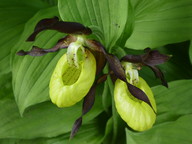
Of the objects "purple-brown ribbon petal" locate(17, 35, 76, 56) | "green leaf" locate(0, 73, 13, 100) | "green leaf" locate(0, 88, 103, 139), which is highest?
"purple-brown ribbon petal" locate(17, 35, 76, 56)

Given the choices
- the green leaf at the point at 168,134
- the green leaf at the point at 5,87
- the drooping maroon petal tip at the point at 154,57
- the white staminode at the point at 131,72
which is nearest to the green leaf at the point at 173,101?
the green leaf at the point at 168,134

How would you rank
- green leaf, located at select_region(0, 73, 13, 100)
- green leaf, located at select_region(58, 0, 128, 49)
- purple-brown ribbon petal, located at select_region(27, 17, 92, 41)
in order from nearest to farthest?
purple-brown ribbon petal, located at select_region(27, 17, 92, 41)
green leaf, located at select_region(58, 0, 128, 49)
green leaf, located at select_region(0, 73, 13, 100)

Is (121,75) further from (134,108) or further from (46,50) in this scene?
(46,50)

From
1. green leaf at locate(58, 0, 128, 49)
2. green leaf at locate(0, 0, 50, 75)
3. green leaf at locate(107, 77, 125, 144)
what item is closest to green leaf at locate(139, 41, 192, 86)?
green leaf at locate(107, 77, 125, 144)

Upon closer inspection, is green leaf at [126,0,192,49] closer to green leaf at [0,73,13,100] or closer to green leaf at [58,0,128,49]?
green leaf at [58,0,128,49]

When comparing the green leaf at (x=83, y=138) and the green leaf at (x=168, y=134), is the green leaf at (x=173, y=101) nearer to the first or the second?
the green leaf at (x=168, y=134)

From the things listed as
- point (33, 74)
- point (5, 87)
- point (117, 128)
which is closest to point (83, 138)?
point (117, 128)

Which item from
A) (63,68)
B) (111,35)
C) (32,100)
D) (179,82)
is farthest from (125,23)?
(32,100)
